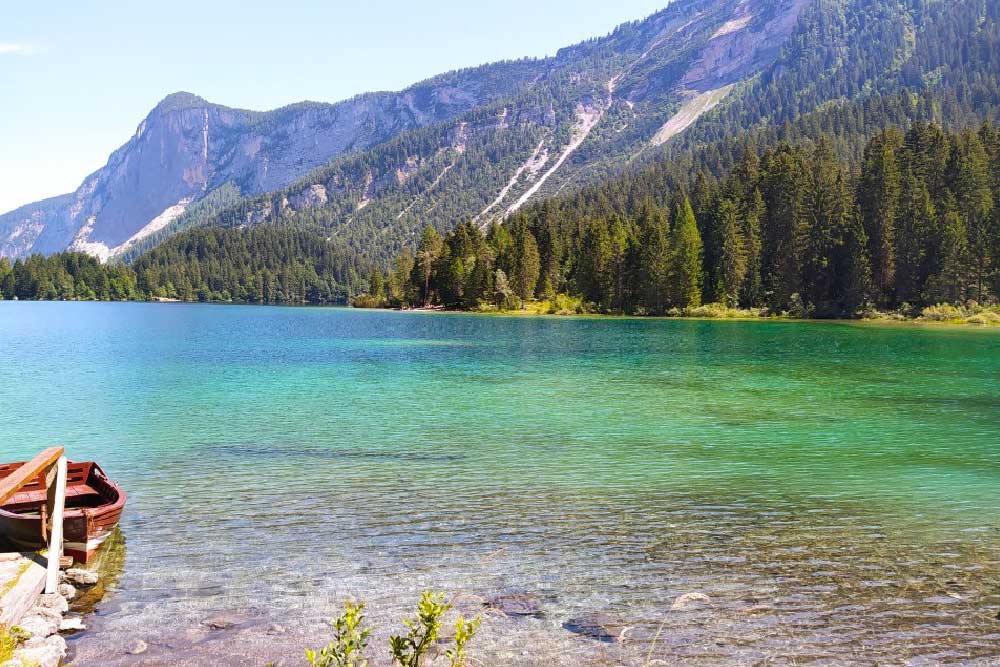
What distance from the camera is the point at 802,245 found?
131000 millimetres

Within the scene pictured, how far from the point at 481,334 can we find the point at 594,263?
63639mm

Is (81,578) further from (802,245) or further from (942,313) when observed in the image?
(802,245)

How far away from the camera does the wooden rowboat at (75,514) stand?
14812 millimetres

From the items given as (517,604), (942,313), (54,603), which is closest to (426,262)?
(942,313)

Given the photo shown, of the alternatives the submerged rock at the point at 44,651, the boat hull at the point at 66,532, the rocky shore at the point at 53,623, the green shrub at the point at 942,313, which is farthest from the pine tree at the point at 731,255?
the submerged rock at the point at 44,651

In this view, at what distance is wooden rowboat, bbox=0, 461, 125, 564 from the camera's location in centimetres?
1481

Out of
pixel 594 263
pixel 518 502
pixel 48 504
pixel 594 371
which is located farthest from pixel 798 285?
pixel 48 504

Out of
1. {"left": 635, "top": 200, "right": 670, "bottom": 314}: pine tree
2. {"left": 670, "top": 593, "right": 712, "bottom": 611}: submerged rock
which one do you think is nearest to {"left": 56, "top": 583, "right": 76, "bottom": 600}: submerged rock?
{"left": 670, "top": 593, "right": 712, "bottom": 611}: submerged rock

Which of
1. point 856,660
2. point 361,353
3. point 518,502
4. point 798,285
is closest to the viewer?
point 856,660

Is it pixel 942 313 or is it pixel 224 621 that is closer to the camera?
pixel 224 621

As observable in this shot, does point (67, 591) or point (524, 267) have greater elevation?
point (524, 267)

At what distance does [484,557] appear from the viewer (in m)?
15.1

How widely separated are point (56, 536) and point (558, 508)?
11333 mm

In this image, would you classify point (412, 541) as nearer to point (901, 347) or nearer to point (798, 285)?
point (901, 347)
